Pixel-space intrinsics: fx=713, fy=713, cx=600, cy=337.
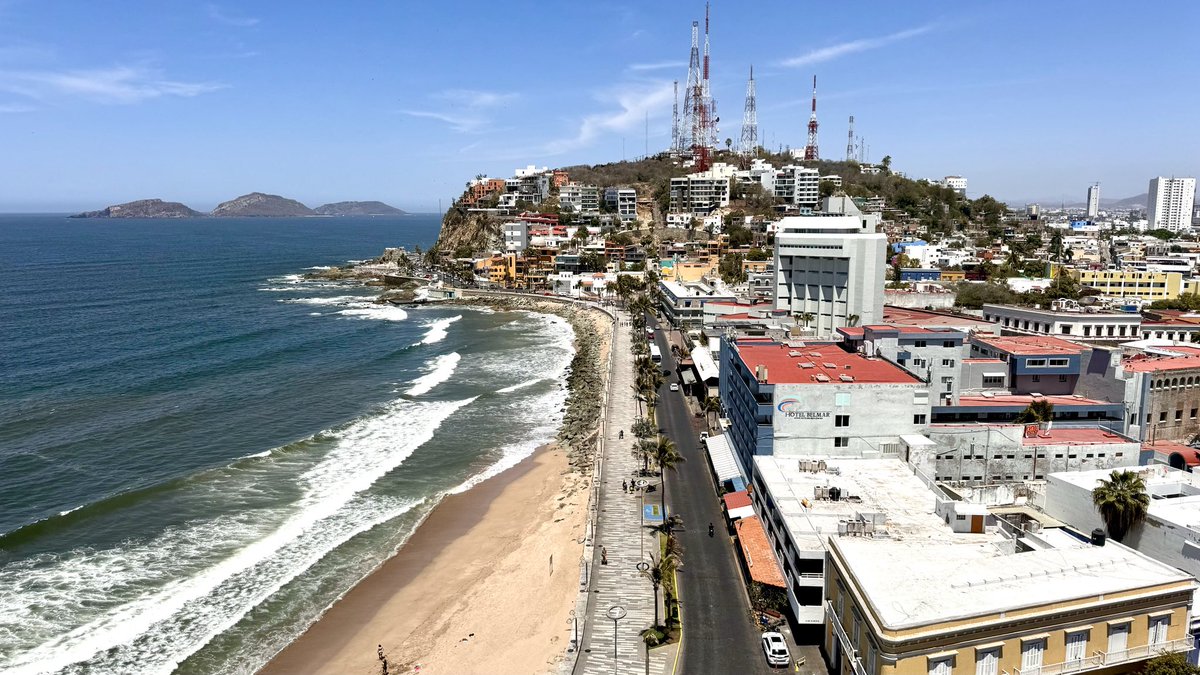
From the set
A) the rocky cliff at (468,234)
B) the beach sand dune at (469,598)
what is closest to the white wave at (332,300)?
the rocky cliff at (468,234)

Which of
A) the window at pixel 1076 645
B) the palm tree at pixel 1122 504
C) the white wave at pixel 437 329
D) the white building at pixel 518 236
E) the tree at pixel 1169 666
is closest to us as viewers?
the tree at pixel 1169 666

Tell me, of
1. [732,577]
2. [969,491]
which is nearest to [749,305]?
[969,491]

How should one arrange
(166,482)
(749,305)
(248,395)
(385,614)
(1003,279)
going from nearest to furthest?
(385,614) → (166,482) → (248,395) → (749,305) → (1003,279)

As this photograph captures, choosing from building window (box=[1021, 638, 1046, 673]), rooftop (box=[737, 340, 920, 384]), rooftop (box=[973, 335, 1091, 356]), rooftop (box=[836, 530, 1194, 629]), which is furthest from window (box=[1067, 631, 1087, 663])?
rooftop (box=[973, 335, 1091, 356])

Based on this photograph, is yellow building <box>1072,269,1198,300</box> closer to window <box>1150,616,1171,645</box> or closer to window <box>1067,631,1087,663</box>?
window <box>1150,616,1171,645</box>

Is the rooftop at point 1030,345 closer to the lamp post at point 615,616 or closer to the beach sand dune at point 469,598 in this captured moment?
the beach sand dune at point 469,598

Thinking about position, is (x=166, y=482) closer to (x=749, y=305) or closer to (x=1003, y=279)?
(x=749, y=305)

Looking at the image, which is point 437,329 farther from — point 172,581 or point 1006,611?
point 1006,611
